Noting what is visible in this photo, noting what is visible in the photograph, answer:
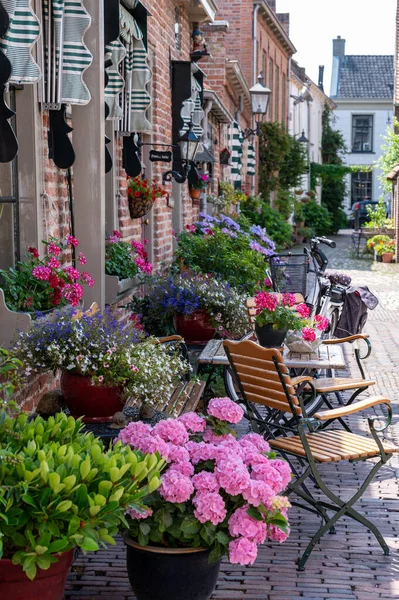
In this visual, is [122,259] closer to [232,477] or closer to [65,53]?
[65,53]

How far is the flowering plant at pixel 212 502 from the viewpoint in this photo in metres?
3.83

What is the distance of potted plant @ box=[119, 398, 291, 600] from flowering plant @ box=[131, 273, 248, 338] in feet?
13.4

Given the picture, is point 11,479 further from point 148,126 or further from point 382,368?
point 382,368

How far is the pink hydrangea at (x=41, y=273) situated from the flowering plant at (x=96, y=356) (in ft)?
1.66

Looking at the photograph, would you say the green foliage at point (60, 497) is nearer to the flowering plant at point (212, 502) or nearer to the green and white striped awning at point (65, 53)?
the flowering plant at point (212, 502)

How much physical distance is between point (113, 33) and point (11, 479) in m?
4.13

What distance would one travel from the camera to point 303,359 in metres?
6.93

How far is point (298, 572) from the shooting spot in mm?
4785

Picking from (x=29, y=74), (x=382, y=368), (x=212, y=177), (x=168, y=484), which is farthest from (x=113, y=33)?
(x=212, y=177)

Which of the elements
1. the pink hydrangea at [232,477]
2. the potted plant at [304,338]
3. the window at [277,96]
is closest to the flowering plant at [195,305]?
the potted plant at [304,338]

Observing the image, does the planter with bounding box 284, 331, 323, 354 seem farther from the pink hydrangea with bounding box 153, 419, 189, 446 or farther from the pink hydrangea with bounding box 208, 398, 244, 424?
the pink hydrangea with bounding box 153, 419, 189, 446

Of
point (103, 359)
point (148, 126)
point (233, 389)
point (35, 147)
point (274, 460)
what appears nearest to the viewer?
point (274, 460)

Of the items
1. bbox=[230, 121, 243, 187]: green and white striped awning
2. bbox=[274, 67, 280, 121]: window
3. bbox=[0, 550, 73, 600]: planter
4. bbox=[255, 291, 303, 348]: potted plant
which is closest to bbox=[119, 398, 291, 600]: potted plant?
bbox=[0, 550, 73, 600]: planter

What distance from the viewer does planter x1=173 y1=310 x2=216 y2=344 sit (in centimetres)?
822
